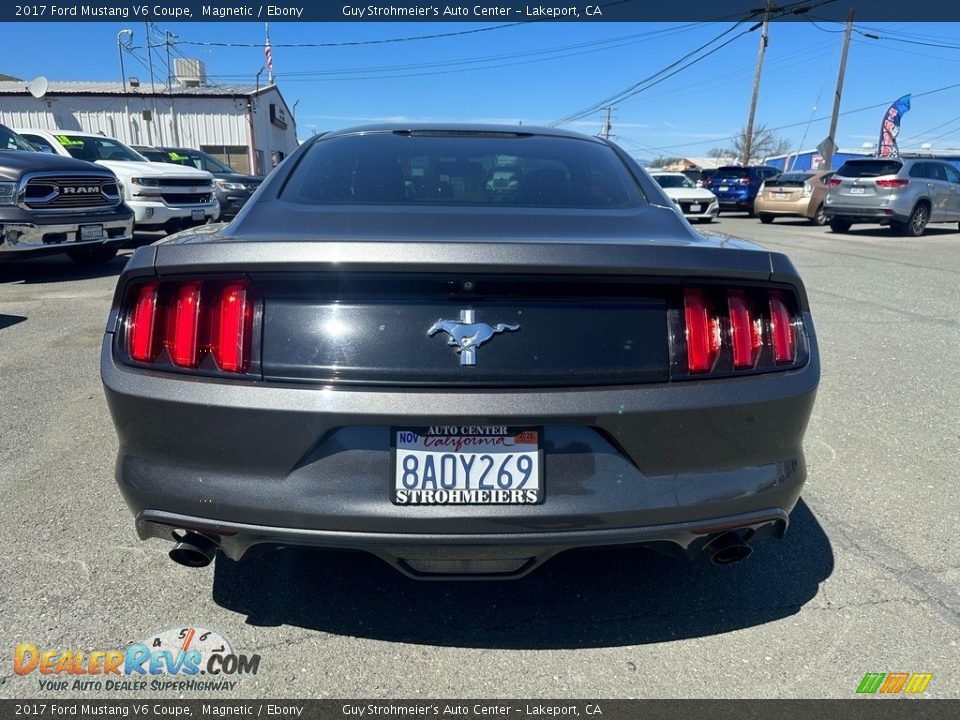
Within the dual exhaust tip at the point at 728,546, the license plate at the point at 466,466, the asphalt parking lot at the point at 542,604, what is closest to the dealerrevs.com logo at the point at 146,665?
the asphalt parking lot at the point at 542,604

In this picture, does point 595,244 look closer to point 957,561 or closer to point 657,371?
point 657,371

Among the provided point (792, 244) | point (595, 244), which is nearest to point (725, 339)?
point (595, 244)

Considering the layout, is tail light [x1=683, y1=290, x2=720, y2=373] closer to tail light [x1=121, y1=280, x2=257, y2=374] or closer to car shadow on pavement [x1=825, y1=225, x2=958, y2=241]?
tail light [x1=121, y1=280, x2=257, y2=374]

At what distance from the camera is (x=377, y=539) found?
6.05ft

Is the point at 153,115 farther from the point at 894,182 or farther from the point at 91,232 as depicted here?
the point at 894,182

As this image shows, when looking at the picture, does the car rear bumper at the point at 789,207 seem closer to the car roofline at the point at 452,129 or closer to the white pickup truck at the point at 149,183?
the white pickup truck at the point at 149,183

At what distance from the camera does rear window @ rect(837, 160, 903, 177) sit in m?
15.5

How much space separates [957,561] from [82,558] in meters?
3.21

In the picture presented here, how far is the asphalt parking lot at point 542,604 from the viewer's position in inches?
79.9

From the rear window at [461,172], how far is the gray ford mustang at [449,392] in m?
0.50

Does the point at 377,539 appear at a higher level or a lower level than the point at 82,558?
higher

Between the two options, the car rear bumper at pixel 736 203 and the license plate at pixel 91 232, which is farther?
the car rear bumper at pixel 736 203

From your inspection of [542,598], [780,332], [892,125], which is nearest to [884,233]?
[780,332]

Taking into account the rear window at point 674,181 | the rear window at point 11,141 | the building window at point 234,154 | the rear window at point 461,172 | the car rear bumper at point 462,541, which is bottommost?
the building window at point 234,154
